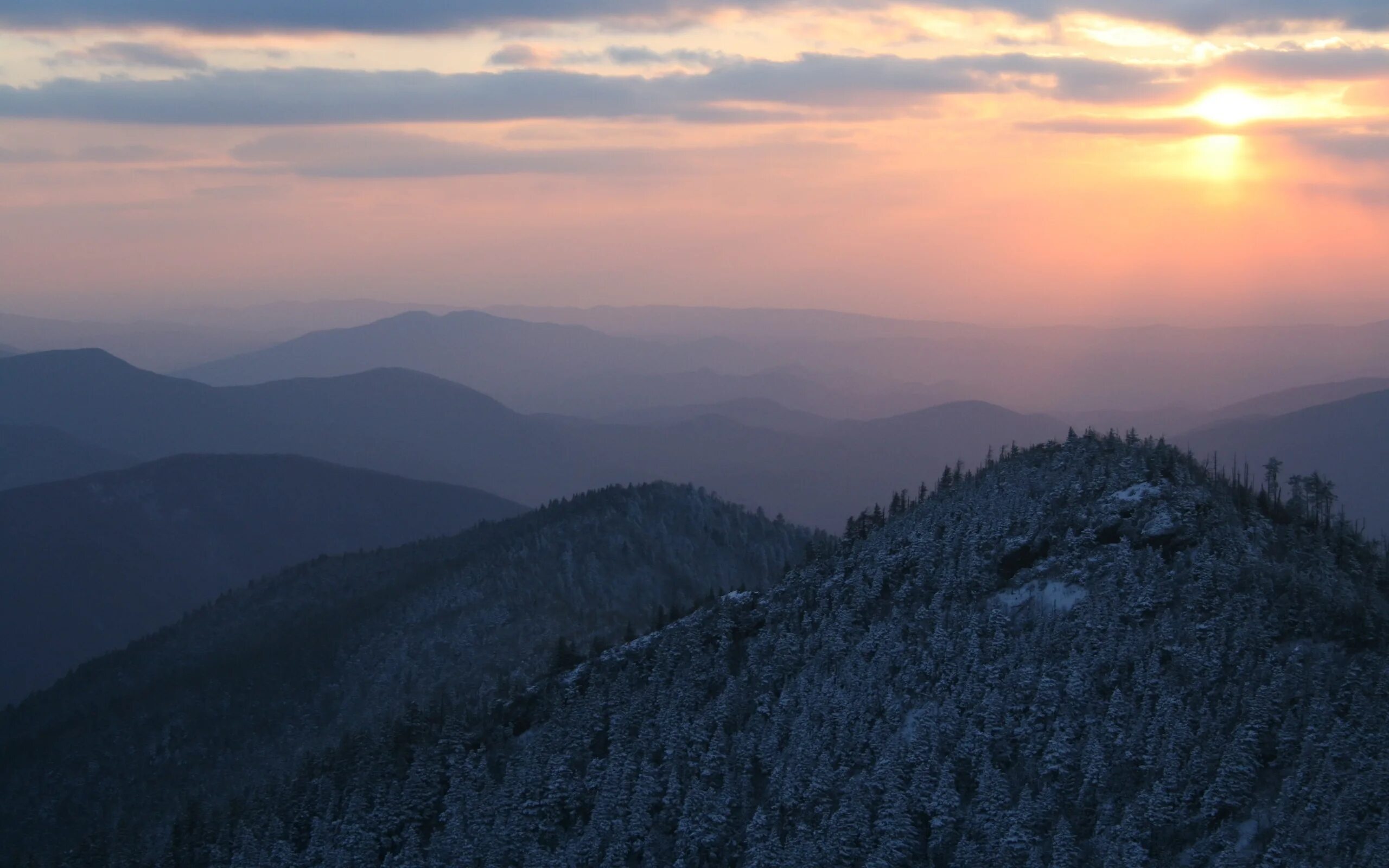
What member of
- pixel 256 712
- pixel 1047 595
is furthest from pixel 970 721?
pixel 256 712

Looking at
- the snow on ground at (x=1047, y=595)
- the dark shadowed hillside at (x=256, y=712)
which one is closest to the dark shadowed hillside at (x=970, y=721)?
the snow on ground at (x=1047, y=595)

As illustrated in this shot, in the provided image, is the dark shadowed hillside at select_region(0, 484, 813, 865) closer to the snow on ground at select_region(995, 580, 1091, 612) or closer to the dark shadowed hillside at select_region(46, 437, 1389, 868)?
the dark shadowed hillside at select_region(46, 437, 1389, 868)

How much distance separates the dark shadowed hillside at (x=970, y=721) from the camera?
77375 mm

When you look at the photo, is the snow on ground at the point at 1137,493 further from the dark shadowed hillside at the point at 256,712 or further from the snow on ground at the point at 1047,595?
the dark shadowed hillside at the point at 256,712

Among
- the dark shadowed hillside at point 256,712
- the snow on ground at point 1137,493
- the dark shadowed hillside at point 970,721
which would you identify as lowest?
the dark shadowed hillside at point 256,712

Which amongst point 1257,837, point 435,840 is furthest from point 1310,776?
point 435,840

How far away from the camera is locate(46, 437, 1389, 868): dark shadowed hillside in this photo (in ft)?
254

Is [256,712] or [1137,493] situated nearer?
[1137,493]

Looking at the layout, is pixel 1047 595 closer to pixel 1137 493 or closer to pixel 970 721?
pixel 1137 493

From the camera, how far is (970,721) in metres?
91.6

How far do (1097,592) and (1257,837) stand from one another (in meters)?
28.6

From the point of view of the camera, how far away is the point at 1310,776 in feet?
242

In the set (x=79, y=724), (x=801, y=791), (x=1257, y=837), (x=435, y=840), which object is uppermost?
(x=1257, y=837)

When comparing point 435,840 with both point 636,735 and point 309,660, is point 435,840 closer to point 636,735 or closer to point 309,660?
point 636,735
